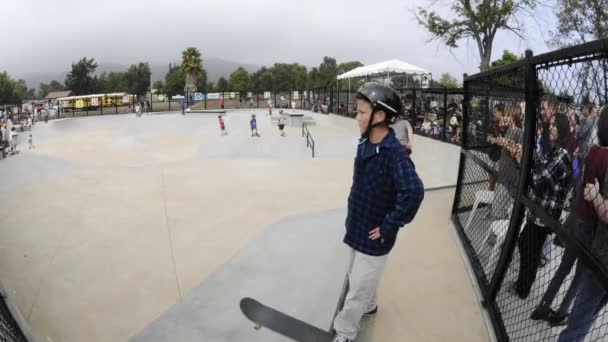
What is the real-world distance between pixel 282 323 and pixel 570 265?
6.89 ft

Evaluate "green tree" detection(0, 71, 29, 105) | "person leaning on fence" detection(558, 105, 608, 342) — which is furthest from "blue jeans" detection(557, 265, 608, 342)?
"green tree" detection(0, 71, 29, 105)

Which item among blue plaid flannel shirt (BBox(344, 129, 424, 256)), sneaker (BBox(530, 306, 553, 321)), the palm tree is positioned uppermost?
the palm tree

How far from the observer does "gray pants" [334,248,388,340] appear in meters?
2.77

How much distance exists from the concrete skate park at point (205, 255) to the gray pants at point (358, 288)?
1.03 ft

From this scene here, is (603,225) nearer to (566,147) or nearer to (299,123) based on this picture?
(566,147)

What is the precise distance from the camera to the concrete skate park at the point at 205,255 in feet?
11.2

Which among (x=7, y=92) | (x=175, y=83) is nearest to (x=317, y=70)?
(x=175, y=83)

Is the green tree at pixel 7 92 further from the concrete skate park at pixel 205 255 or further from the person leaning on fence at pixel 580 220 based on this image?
the person leaning on fence at pixel 580 220

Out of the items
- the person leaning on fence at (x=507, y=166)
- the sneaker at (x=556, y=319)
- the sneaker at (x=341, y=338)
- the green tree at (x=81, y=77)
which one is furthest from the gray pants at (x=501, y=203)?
the green tree at (x=81, y=77)

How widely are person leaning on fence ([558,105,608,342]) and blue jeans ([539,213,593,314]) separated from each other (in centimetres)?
5

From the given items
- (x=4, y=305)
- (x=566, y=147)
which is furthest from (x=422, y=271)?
(x=4, y=305)

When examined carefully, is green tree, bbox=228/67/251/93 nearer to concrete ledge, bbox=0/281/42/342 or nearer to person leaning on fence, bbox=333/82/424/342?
concrete ledge, bbox=0/281/42/342

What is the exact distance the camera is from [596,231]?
2504 mm

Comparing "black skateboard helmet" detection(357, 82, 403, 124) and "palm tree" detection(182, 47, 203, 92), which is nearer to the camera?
"black skateboard helmet" detection(357, 82, 403, 124)
